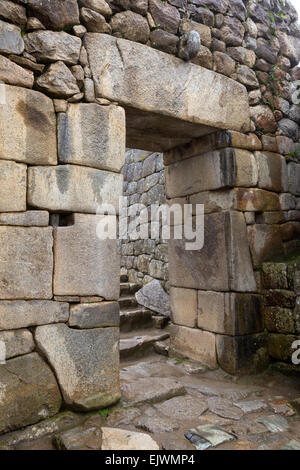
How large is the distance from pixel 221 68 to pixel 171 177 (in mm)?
1223

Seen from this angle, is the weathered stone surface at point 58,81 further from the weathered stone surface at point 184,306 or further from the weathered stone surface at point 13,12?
the weathered stone surface at point 184,306

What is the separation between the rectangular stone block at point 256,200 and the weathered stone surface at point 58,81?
5.84 feet

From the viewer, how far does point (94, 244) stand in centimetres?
263

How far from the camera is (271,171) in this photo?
3.84m

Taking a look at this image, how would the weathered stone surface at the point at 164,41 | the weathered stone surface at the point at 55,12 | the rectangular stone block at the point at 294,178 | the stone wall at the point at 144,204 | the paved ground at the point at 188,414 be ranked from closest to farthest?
the paved ground at the point at 188,414, the weathered stone surface at the point at 55,12, the weathered stone surface at the point at 164,41, the rectangular stone block at the point at 294,178, the stone wall at the point at 144,204

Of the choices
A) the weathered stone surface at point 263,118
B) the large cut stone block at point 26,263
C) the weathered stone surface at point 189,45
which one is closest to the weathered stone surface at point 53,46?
the weathered stone surface at point 189,45

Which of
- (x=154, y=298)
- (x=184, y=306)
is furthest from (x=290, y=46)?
(x=154, y=298)

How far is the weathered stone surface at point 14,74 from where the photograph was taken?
7.70 ft

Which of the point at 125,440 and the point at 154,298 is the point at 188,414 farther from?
the point at 154,298

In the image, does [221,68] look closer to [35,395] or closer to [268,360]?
[268,360]

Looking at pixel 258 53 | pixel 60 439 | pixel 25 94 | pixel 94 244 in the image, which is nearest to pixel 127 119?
pixel 25 94

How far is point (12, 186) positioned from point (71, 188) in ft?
1.27

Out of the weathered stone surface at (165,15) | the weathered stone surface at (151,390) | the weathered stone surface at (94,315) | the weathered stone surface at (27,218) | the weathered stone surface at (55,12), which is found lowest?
the weathered stone surface at (151,390)
